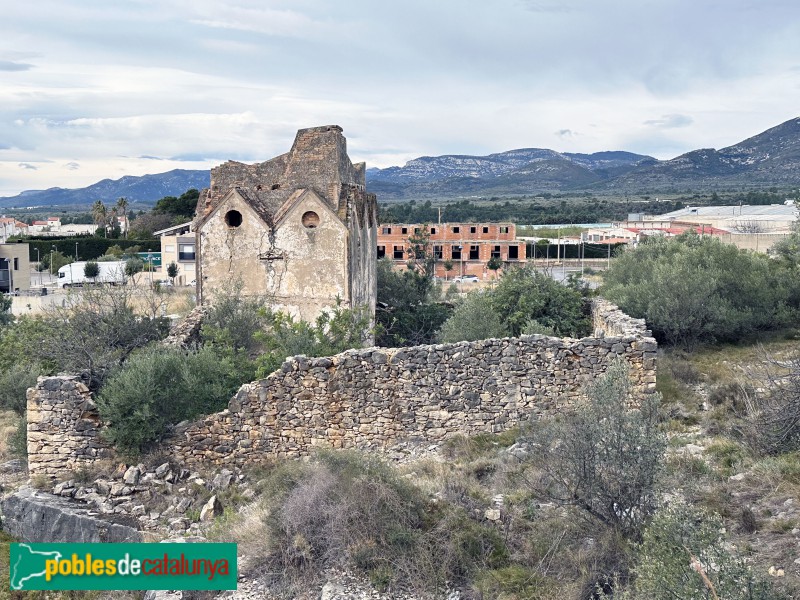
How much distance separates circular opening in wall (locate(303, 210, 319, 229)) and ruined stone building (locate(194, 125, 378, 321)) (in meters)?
0.02

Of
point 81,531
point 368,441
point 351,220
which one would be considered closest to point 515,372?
point 368,441

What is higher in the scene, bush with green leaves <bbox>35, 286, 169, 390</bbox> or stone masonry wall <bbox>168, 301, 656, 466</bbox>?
bush with green leaves <bbox>35, 286, 169, 390</bbox>

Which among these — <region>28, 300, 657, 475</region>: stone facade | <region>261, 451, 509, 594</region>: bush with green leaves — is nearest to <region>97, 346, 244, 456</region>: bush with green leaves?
<region>28, 300, 657, 475</region>: stone facade

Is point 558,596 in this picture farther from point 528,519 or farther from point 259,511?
point 259,511

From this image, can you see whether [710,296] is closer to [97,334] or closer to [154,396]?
[154,396]

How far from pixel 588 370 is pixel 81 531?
21.9 feet

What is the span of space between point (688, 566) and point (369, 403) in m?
5.98

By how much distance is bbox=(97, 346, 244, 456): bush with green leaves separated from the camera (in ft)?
34.6

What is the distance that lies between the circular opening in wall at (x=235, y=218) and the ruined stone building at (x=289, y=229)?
0.02m

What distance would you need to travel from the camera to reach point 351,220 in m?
17.9

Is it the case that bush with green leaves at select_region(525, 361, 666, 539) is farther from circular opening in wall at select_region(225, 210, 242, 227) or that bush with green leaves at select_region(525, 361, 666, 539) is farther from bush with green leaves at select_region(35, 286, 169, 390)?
circular opening in wall at select_region(225, 210, 242, 227)

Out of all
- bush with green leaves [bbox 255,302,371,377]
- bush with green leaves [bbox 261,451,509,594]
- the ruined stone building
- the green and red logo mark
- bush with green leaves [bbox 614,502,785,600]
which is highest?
the ruined stone building

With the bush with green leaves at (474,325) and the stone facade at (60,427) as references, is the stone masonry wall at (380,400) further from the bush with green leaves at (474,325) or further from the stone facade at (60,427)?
the bush with green leaves at (474,325)

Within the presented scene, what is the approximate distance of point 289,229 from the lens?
17906mm
